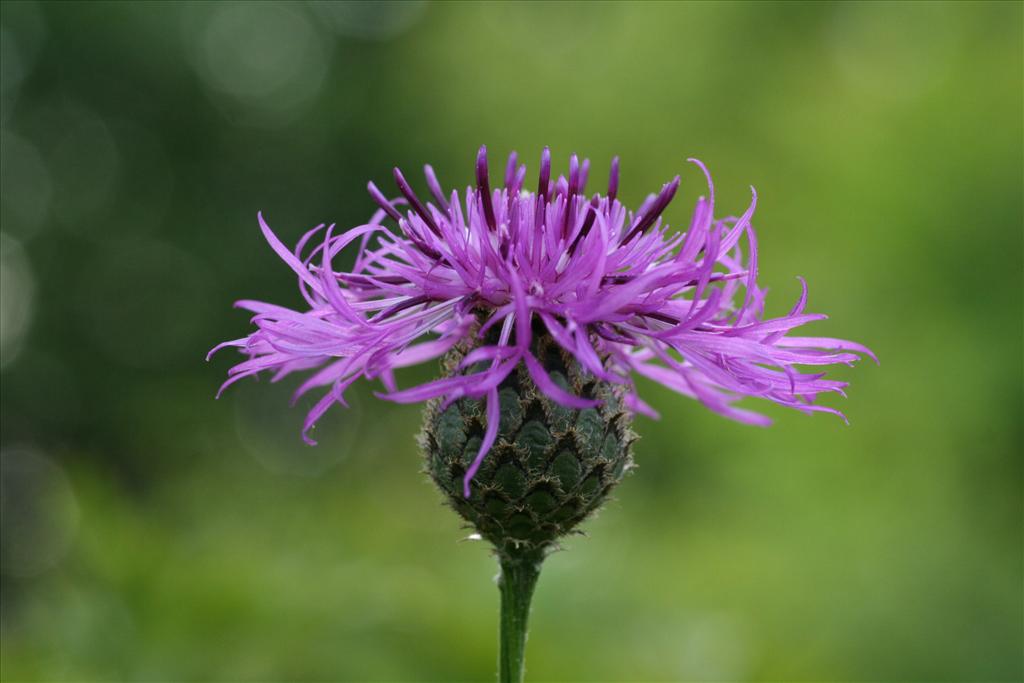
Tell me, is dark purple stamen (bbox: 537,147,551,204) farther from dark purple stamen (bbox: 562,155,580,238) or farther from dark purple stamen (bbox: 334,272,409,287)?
dark purple stamen (bbox: 334,272,409,287)

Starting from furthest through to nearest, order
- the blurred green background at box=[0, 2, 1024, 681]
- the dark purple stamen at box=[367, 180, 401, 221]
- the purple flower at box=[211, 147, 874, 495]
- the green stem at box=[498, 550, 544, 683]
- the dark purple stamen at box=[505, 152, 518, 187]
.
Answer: the blurred green background at box=[0, 2, 1024, 681], the dark purple stamen at box=[505, 152, 518, 187], the dark purple stamen at box=[367, 180, 401, 221], the green stem at box=[498, 550, 544, 683], the purple flower at box=[211, 147, 874, 495]

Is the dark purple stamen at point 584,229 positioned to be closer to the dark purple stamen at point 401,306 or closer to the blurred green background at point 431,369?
the dark purple stamen at point 401,306

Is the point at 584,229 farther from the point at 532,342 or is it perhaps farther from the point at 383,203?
the point at 383,203

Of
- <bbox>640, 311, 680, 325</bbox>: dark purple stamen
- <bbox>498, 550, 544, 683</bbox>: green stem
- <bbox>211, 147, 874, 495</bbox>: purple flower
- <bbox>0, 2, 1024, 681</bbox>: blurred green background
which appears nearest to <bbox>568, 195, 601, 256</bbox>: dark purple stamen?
<bbox>211, 147, 874, 495</bbox>: purple flower

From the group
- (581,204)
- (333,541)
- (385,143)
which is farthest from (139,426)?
(581,204)

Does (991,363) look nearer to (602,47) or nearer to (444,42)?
(602,47)

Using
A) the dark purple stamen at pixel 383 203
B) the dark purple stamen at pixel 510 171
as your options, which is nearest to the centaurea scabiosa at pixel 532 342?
the dark purple stamen at pixel 383 203

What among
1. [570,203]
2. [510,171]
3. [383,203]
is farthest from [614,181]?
[383,203]
